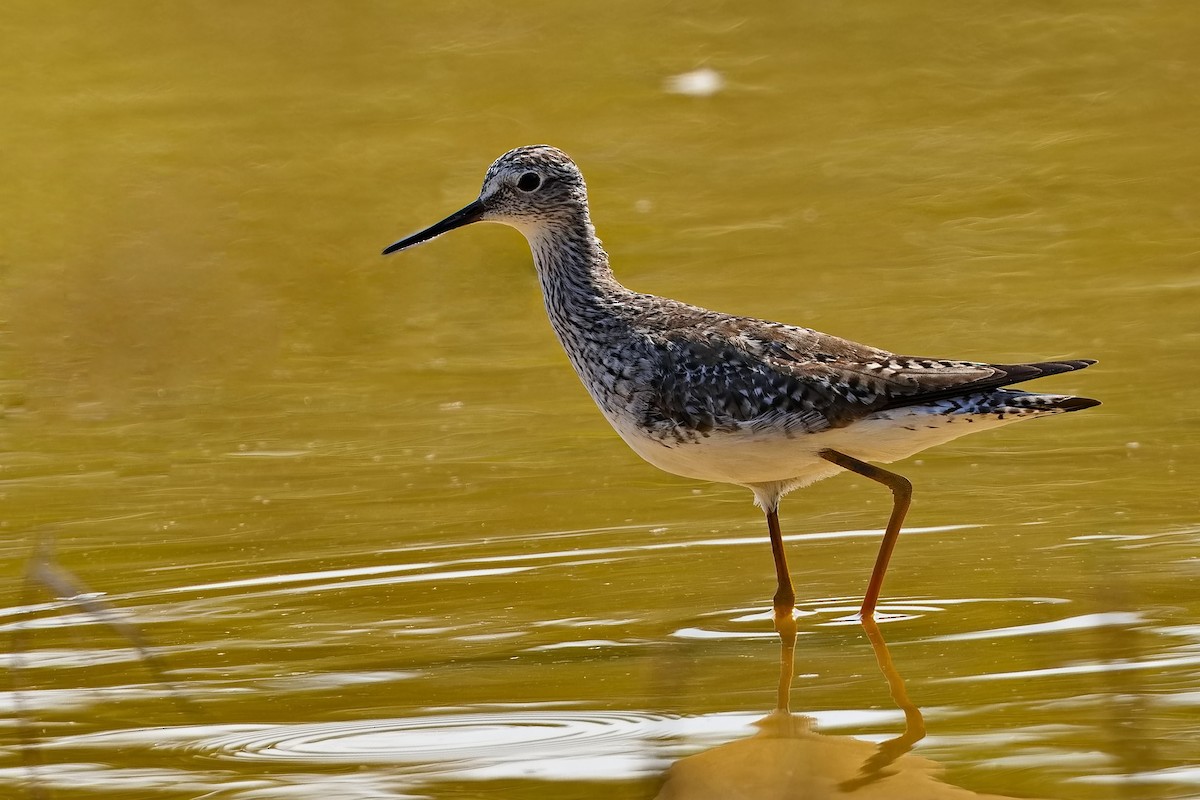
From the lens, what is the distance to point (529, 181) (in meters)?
8.73

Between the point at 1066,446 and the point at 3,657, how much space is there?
5742 mm

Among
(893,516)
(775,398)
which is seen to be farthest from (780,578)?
(775,398)

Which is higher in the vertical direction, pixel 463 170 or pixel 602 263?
pixel 463 170

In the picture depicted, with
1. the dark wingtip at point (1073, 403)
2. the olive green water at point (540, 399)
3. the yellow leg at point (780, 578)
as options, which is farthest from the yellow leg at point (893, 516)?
the dark wingtip at point (1073, 403)

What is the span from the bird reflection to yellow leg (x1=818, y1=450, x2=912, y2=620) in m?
1.15

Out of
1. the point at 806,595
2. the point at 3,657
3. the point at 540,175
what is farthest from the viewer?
the point at 540,175

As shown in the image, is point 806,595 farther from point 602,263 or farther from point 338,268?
point 338,268

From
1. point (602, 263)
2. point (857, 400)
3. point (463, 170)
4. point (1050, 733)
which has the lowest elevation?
point (1050, 733)

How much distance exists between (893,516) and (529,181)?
7.82 ft

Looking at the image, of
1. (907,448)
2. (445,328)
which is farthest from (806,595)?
(445,328)

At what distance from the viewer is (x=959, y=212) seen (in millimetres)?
15234

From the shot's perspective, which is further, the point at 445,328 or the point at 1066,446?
the point at 445,328

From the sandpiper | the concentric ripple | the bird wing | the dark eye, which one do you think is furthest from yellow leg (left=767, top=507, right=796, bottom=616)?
the dark eye

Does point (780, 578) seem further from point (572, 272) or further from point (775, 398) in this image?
point (572, 272)
